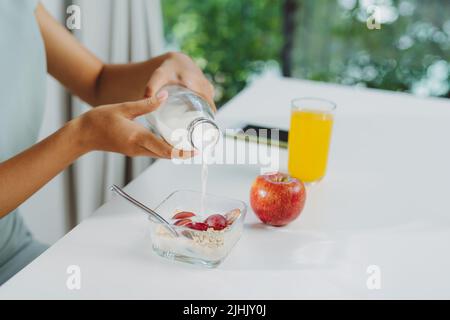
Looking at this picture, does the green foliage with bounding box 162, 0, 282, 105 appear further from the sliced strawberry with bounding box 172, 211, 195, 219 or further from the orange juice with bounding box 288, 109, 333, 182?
the sliced strawberry with bounding box 172, 211, 195, 219

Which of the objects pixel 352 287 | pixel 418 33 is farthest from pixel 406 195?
pixel 418 33

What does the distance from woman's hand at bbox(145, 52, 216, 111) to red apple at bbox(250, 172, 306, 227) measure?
209 millimetres

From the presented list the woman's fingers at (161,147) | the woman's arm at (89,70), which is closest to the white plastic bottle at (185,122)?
the woman's fingers at (161,147)

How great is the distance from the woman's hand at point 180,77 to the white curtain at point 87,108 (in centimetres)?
63

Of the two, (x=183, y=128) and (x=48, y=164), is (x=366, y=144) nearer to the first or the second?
(x=183, y=128)

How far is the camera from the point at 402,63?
305cm

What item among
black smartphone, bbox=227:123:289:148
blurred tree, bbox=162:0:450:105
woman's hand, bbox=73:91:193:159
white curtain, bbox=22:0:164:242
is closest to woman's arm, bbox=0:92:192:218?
woman's hand, bbox=73:91:193:159

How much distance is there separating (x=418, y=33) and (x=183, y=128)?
7.83ft

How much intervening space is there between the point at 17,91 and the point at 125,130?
1.31 ft

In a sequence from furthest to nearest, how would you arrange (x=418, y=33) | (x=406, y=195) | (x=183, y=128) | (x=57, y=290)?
(x=418, y=33) → (x=406, y=195) → (x=183, y=128) → (x=57, y=290)

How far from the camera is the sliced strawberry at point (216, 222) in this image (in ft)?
2.94

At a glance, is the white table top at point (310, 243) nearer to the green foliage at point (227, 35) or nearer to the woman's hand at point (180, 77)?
the woman's hand at point (180, 77)

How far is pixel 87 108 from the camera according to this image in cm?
184

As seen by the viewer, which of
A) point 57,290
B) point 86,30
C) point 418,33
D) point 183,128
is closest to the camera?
→ point 57,290
